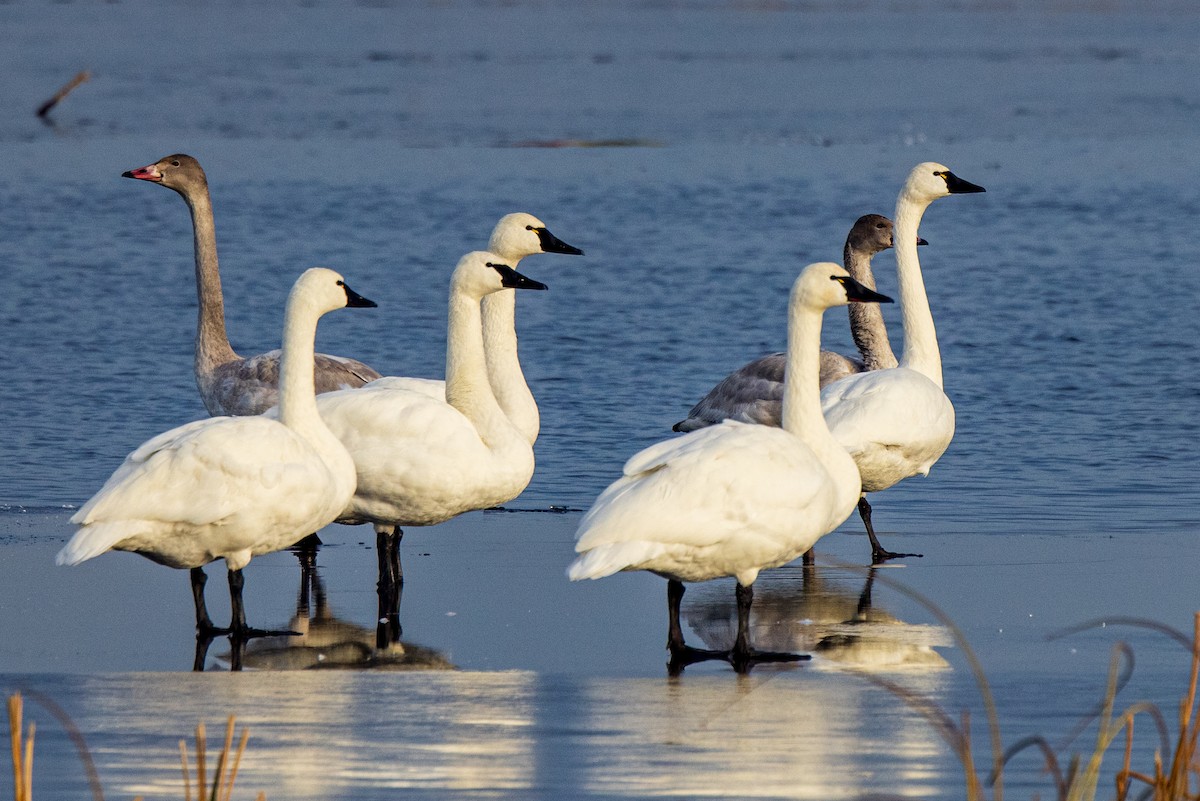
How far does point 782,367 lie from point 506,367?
1551mm

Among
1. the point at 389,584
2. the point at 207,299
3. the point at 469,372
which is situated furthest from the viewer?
the point at 207,299

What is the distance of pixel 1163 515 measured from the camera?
9.26 m

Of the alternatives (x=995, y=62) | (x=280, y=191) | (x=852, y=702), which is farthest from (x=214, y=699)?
(x=995, y=62)

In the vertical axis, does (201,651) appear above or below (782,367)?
below

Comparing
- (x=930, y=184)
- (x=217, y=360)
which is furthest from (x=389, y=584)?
(x=930, y=184)

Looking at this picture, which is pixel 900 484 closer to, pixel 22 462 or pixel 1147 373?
pixel 1147 373

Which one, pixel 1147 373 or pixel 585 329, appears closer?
pixel 1147 373

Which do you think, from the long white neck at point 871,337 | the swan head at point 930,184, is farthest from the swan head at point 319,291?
the swan head at point 930,184

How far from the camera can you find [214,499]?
6.89m

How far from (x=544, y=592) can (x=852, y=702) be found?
2.05 m

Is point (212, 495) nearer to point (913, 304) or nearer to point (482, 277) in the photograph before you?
point (482, 277)

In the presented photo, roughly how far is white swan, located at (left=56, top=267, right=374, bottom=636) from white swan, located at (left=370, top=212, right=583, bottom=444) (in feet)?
5.71

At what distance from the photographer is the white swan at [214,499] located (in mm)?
6855

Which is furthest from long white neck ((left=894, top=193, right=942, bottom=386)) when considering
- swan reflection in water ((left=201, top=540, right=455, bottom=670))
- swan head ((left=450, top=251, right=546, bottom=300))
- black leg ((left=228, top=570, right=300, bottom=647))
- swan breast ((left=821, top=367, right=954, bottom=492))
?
black leg ((left=228, top=570, right=300, bottom=647))
